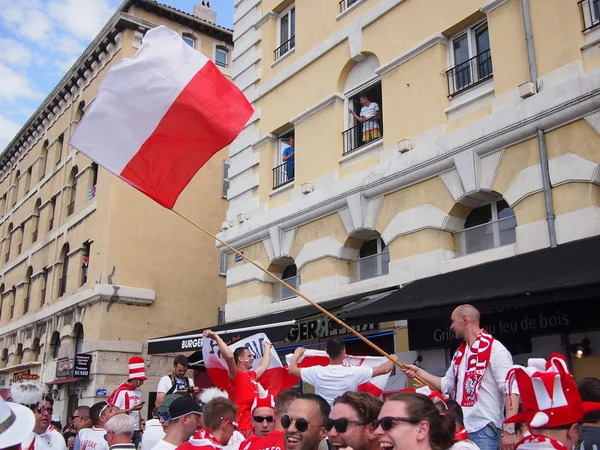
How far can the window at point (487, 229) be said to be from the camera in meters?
9.75

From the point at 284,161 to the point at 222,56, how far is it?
12.4 metres

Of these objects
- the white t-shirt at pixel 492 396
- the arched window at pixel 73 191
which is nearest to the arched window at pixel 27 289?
the arched window at pixel 73 191

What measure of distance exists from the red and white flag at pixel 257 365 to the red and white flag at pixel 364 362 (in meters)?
0.60

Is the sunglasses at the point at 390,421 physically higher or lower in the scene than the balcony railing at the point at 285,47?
lower

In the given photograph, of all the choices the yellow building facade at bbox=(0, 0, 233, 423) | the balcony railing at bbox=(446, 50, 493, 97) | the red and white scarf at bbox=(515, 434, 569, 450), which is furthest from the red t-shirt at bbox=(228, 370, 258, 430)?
the yellow building facade at bbox=(0, 0, 233, 423)

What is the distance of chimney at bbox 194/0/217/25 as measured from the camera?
26.9m

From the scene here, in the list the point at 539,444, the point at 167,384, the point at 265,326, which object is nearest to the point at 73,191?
the point at 265,326

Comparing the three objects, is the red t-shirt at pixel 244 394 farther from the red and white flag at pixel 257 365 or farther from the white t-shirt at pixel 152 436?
the red and white flag at pixel 257 365

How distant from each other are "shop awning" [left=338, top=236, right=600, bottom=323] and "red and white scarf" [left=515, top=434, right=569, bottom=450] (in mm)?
3558

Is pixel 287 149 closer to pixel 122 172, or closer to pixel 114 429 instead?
pixel 122 172

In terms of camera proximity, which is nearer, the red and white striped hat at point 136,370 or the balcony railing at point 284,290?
the red and white striped hat at point 136,370

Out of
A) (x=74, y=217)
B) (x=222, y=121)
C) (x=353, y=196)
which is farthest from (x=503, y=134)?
(x=74, y=217)

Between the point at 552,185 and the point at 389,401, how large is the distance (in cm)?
646

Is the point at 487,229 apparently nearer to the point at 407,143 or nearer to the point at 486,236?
the point at 486,236
